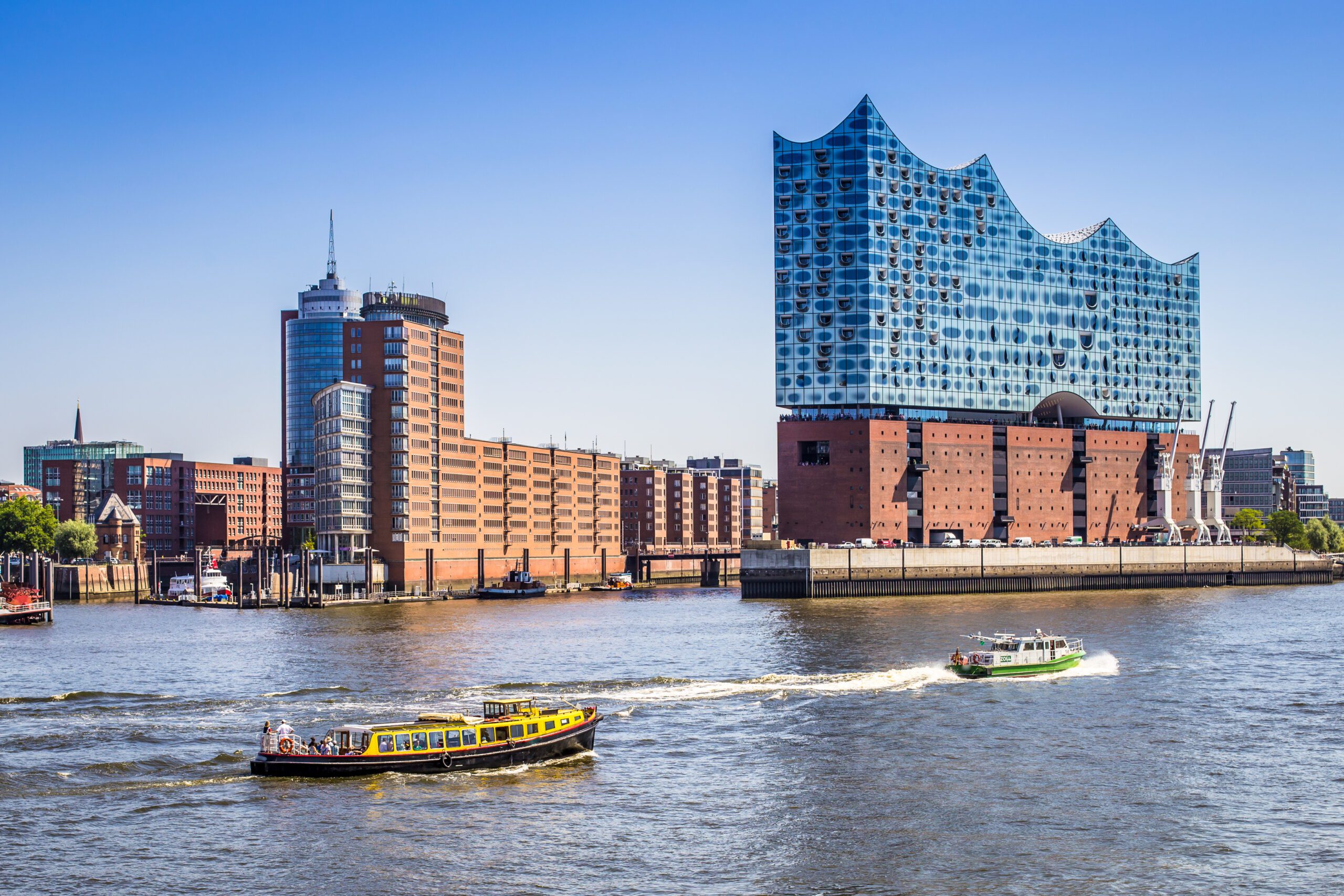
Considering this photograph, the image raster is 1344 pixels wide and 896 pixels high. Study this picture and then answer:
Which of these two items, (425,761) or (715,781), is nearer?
(715,781)

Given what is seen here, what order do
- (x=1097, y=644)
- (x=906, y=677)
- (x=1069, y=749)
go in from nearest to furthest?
(x=1069, y=749) < (x=906, y=677) < (x=1097, y=644)

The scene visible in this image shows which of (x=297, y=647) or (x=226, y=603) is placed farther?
(x=226, y=603)

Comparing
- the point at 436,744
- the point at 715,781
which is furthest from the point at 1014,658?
the point at 436,744

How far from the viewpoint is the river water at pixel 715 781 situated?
152 feet

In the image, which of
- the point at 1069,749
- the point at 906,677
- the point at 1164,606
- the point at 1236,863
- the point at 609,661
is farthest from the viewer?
the point at 1164,606

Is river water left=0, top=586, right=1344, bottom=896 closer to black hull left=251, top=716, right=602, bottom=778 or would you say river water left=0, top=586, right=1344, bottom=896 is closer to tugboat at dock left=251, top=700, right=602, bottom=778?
black hull left=251, top=716, right=602, bottom=778

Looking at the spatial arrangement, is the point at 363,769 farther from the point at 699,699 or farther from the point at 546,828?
the point at 699,699

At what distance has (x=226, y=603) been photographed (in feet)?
616

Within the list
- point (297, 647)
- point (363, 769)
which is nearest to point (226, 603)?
point (297, 647)

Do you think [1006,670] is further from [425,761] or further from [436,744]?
[425,761]

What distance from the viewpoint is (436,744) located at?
61.0 meters

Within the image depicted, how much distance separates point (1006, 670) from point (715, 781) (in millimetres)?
35551

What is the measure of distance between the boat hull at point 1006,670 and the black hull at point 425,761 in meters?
32.5

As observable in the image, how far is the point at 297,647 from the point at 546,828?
68.1 metres
